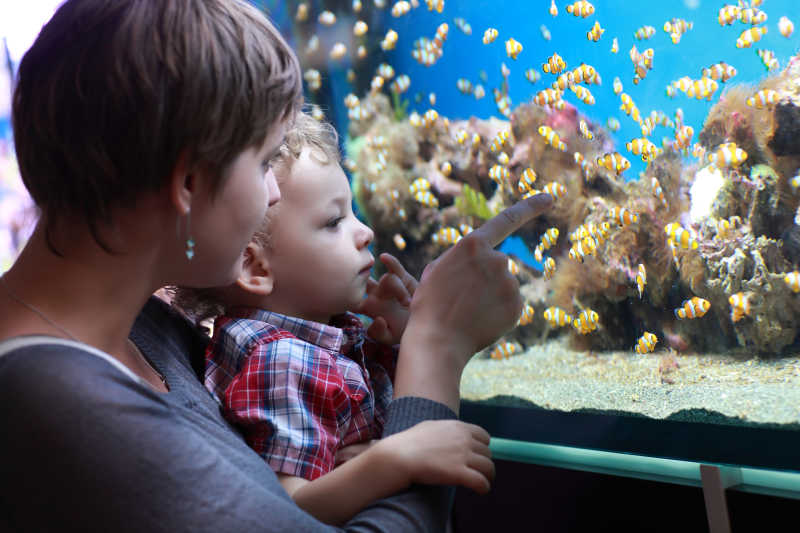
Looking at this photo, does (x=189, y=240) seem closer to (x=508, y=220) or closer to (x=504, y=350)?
(x=508, y=220)

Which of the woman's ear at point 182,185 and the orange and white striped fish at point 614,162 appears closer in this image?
the woman's ear at point 182,185

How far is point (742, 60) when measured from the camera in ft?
5.85

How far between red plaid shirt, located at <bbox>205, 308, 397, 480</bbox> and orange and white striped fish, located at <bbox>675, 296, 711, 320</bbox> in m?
1.03

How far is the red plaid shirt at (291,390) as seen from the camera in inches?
43.8

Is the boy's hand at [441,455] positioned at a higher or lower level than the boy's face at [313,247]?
lower

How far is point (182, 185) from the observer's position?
2.98ft

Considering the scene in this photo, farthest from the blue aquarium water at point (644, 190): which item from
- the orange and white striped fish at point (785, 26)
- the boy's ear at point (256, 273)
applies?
the boy's ear at point (256, 273)

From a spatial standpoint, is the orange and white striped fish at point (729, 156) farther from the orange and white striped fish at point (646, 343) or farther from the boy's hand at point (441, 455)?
the boy's hand at point (441, 455)

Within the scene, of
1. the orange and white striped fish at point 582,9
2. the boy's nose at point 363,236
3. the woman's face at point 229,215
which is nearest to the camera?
the woman's face at point 229,215

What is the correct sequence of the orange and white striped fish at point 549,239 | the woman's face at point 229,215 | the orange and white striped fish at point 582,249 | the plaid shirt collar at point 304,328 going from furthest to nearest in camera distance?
the orange and white striped fish at point 549,239
the orange and white striped fish at point 582,249
the plaid shirt collar at point 304,328
the woman's face at point 229,215

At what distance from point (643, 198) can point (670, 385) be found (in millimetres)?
629

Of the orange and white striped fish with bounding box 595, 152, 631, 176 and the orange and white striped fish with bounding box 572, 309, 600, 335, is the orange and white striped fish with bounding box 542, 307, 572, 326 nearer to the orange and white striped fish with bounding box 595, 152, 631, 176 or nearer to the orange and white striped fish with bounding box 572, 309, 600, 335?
the orange and white striped fish with bounding box 572, 309, 600, 335

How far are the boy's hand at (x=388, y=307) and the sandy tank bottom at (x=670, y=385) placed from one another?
3.21 ft

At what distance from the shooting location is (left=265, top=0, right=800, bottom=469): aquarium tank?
5.77 feet
